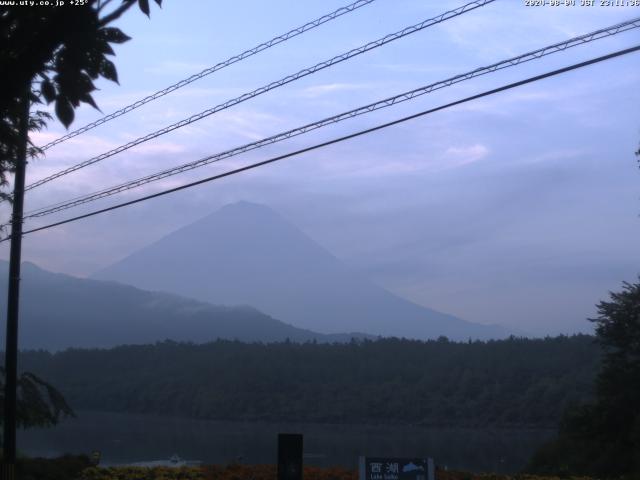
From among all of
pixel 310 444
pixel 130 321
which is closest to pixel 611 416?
pixel 310 444

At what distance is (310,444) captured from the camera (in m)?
30.2

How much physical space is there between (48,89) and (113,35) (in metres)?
0.55

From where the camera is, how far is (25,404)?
19.4 m

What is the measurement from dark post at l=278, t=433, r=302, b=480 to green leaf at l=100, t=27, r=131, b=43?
328 inches

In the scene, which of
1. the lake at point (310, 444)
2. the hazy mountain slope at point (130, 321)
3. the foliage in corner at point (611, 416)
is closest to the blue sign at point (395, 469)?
the lake at point (310, 444)

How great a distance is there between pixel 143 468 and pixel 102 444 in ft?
46.2

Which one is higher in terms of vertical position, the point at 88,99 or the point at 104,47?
the point at 104,47

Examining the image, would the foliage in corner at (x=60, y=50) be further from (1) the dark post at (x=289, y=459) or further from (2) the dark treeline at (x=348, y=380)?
(2) the dark treeline at (x=348, y=380)

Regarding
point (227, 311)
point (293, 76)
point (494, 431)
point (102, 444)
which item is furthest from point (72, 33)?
point (227, 311)

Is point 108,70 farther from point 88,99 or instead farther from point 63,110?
point 63,110

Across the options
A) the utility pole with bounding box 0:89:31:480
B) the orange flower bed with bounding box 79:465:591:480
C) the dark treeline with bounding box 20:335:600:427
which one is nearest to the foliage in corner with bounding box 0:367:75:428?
the utility pole with bounding box 0:89:31:480

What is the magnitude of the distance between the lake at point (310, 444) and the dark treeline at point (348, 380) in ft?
11.8

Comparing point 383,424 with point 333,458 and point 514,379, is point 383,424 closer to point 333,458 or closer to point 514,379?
point 514,379

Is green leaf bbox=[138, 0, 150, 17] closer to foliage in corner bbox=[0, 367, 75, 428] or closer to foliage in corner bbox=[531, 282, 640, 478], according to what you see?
foliage in corner bbox=[0, 367, 75, 428]
